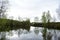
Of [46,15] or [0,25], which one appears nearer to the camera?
[0,25]

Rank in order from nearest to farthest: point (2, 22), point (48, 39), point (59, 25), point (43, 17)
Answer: point (48, 39) < point (2, 22) < point (43, 17) < point (59, 25)

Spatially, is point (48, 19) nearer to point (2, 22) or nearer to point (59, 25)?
point (59, 25)

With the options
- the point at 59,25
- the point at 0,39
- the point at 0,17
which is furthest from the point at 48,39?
the point at 59,25

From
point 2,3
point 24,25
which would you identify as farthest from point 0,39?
point 24,25

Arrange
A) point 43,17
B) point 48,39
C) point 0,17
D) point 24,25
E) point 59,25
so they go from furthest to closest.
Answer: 1. point 24,25
2. point 59,25
3. point 43,17
4. point 0,17
5. point 48,39

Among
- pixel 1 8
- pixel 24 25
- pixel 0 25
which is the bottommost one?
pixel 24 25

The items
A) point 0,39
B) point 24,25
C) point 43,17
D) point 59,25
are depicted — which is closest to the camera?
point 0,39

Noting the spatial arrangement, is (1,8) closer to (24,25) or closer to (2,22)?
(2,22)

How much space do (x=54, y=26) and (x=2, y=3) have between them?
14501 mm

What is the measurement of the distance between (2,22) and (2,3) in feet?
5.41

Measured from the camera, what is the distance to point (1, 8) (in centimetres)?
1581

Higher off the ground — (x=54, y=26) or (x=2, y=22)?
(x=2, y=22)

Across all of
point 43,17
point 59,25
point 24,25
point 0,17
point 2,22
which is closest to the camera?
point 0,17

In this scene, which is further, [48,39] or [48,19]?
[48,19]
